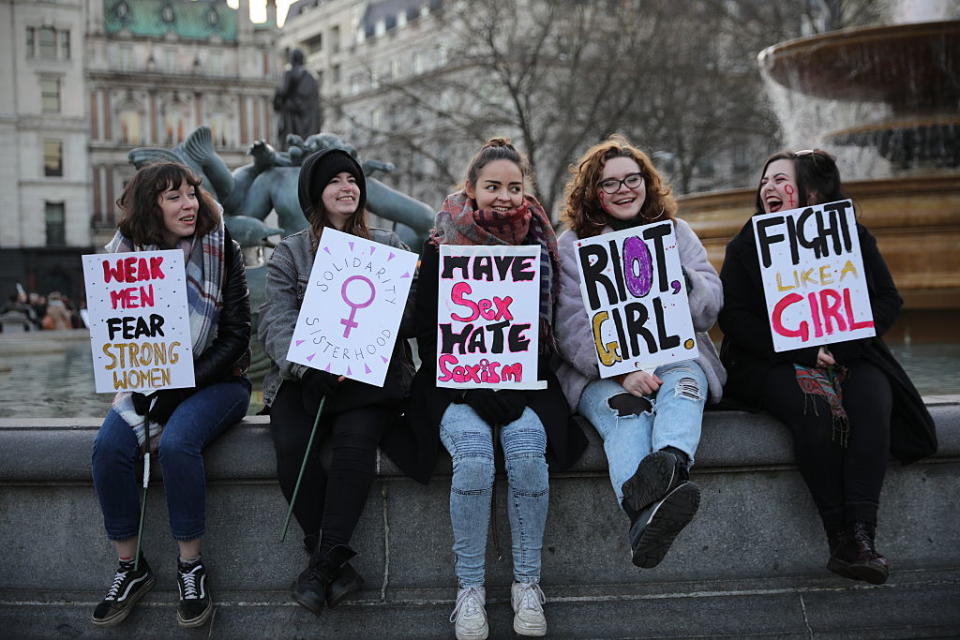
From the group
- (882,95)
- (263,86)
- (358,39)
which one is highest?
(358,39)


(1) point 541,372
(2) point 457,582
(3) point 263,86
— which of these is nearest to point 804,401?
(1) point 541,372

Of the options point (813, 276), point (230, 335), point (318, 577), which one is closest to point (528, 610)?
point (318, 577)

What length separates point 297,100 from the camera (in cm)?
1334

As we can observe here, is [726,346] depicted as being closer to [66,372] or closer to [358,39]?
[66,372]

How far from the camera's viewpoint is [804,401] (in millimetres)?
3426

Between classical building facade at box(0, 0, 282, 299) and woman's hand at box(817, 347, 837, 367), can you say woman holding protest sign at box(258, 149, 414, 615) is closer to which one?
woman's hand at box(817, 347, 837, 367)

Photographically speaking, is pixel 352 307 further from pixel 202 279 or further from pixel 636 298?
pixel 636 298

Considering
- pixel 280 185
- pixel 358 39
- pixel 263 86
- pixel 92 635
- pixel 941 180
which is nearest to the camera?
pixel 92 635

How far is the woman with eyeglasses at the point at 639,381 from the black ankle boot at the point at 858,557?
0.57 metres

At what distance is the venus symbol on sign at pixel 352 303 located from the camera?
356 centimetres

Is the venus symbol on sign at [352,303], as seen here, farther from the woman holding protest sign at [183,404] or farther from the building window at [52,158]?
the building window at [52,158]

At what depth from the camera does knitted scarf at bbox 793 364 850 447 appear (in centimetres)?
338

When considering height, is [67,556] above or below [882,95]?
below

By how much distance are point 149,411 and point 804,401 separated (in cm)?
225
